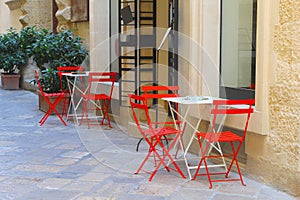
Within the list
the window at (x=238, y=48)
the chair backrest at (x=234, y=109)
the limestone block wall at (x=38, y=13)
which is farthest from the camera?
the limestone block wall at (x=38, y=13)

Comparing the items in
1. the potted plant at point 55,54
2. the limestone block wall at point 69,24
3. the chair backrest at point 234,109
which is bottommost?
the chair backrest at point 234,109

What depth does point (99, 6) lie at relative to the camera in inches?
353

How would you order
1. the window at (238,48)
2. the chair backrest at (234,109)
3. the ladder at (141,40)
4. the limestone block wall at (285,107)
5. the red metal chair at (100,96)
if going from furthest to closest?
1. the red metal chair at (100,96)
2. the ladder at (141,40)
3. the window at (238,48)
4. the chair backrest at (234,109)
5. the limestone block wall at (285,107)

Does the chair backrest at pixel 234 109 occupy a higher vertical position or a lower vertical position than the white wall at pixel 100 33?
lower

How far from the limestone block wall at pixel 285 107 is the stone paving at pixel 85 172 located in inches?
7.9

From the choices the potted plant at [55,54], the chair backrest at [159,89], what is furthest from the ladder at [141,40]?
the potted plant at [55,54]

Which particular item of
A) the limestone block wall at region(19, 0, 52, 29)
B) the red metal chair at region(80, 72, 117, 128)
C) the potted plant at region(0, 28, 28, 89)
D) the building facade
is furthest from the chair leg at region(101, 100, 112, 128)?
the limestone block wall at region(19, 0, 52, 29)

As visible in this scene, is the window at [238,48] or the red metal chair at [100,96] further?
the red metal chair at [100,96]

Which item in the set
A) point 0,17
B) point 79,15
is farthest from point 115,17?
point 0,17

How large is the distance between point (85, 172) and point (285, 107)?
2.13 metres

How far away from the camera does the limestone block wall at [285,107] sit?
4199 mm

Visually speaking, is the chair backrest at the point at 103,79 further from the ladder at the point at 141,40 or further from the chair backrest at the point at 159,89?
the chair backrest at the point at 159,89

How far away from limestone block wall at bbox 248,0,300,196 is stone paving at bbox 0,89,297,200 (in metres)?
0.20

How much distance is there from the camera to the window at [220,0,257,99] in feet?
16.5
